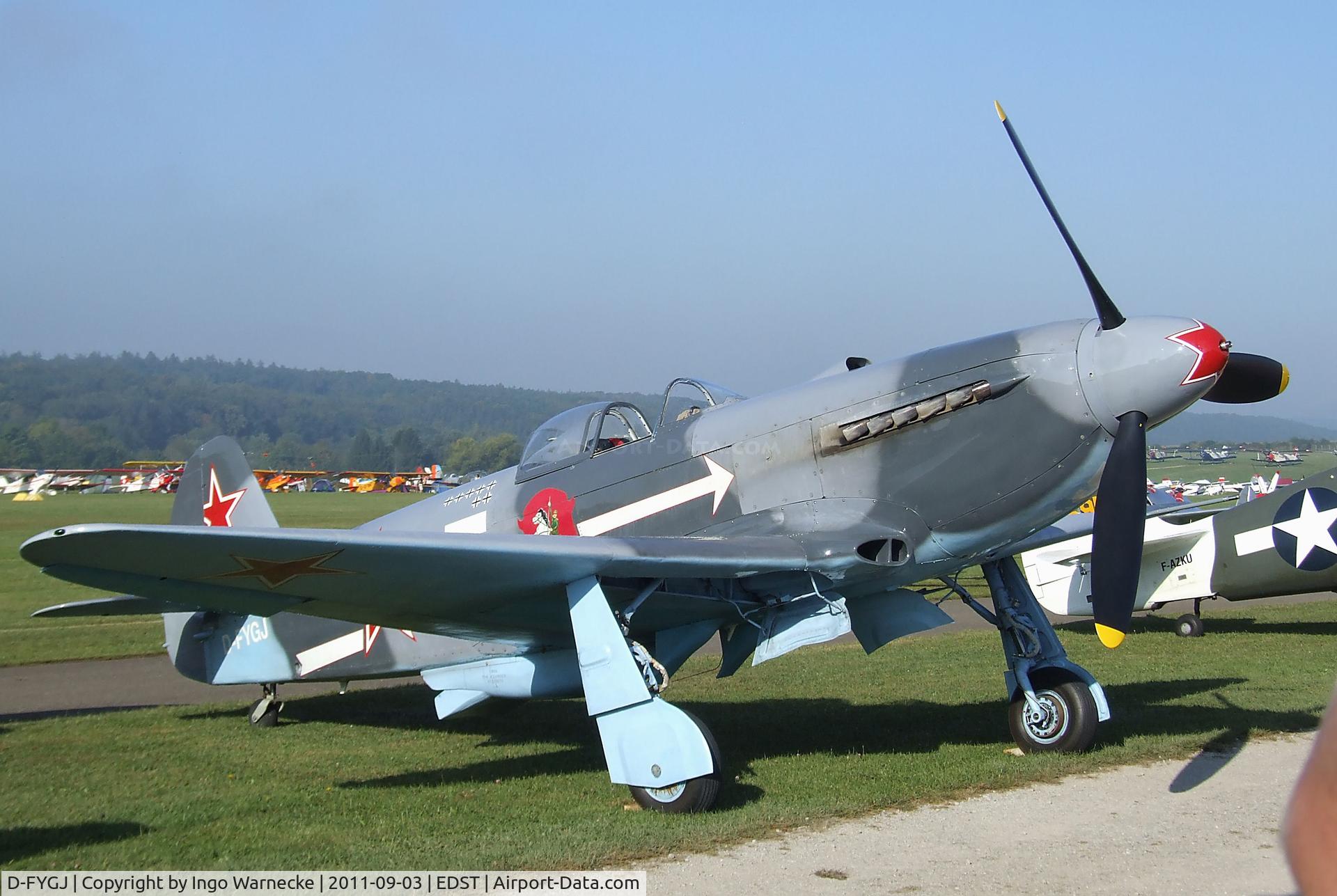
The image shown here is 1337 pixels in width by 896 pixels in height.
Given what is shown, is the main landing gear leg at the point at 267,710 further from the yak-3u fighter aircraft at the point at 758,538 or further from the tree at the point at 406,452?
the tree at the point at 406,452

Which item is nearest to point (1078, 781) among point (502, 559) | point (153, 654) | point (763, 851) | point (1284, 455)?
point (763, 851)

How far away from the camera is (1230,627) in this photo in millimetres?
15219

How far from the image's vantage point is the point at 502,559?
601cm

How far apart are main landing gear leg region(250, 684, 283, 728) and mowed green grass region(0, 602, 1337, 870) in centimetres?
13

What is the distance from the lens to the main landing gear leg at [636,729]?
19.5ft

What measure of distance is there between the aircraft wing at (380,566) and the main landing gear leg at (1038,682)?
2072mm

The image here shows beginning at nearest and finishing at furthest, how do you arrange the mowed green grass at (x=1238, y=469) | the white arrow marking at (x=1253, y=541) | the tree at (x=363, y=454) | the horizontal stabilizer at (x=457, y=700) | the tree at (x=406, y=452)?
the horizontal stabilizer at (x=457, y=700) < the white arrow marking at (x=1253, y=541) < the mowed green grass at (x=1238, y=469) < the tree at (x=406, y=452) < the tree at (x=363, y=454)

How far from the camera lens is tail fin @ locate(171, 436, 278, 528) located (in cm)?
970

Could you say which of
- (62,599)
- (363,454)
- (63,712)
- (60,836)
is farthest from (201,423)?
(60,836)

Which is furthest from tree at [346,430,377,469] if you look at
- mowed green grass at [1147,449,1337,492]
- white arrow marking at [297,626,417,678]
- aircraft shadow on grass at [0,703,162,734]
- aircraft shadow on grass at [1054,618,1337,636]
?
white arrow marking at [297,626,417,678]

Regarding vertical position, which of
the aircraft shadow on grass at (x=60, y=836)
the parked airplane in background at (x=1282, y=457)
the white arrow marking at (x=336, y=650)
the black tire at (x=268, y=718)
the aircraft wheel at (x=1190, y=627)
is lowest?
the parked airplane in background at (x=1282, y=457)

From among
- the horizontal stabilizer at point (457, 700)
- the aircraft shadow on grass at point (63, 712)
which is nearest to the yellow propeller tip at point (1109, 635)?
the horizontal stabilizer at point (457, 700)

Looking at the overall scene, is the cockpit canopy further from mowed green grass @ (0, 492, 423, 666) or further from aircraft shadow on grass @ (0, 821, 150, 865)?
mowed green grass @ (0, 492, 423, 666)

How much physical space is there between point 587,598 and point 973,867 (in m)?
2.46
